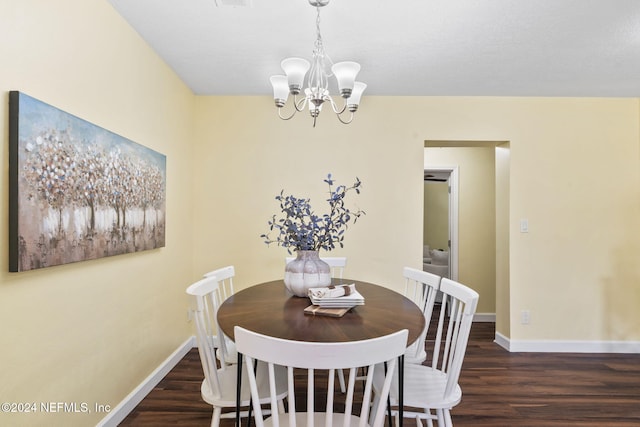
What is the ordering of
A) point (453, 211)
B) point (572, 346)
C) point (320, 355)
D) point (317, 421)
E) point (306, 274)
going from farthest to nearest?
point (453, 211), point (572, 346), point (306, 274), point (317, 421), point (320, 355)

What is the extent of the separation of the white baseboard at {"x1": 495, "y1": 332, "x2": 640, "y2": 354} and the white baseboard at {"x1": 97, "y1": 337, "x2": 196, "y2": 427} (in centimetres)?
297

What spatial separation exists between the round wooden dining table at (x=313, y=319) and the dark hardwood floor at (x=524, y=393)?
865mm

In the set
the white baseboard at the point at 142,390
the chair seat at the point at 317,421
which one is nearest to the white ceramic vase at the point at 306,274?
the chair seat at the point at 317,421

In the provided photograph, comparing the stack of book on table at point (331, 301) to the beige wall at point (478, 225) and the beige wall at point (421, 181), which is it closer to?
the beige wall at point (421, 181)

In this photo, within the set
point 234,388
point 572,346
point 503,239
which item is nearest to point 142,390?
point 234,388

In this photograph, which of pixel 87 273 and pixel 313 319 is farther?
pixel 87 273

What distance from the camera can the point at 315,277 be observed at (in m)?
1.89

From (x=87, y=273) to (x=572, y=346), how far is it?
12.9 feet

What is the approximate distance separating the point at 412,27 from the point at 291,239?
147 centimetres

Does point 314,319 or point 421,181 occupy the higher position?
point 421,181

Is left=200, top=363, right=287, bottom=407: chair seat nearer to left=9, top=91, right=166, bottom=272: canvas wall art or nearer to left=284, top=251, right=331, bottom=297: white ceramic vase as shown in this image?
left=284, top=251, right=331, bottom=297: white ceramic vase

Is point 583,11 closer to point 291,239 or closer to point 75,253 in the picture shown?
point 291,239

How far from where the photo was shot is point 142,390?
231 cm

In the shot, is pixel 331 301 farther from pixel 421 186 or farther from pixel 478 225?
pixel 478 225
